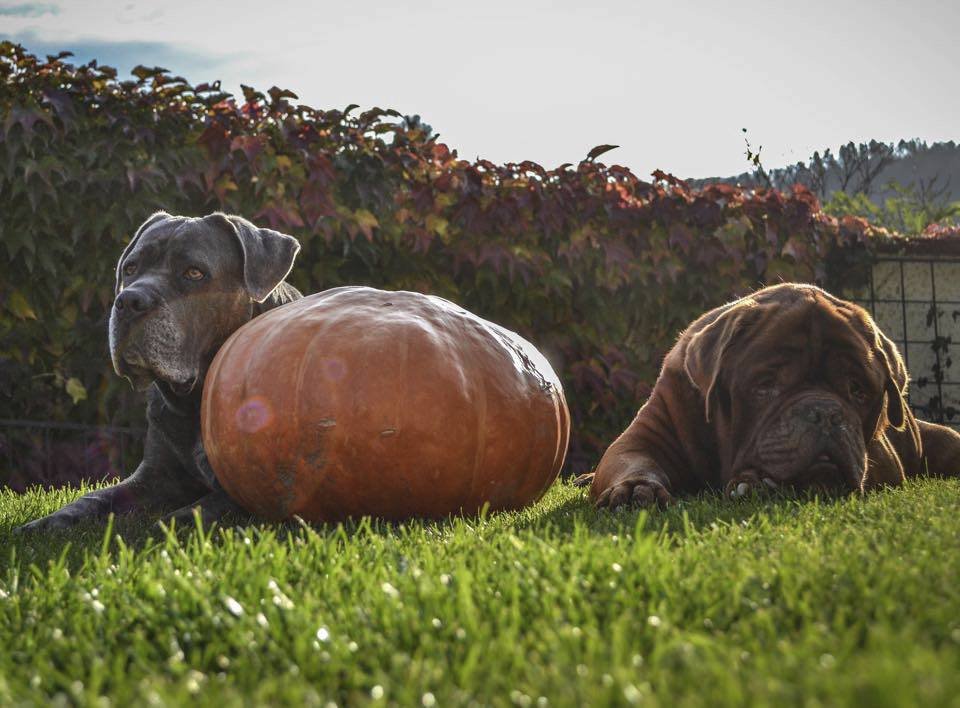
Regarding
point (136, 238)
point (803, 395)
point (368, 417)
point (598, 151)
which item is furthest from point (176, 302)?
point (598, 151)

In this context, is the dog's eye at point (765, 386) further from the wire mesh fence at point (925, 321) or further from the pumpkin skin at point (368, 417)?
the wire mesh fence at point (925, 321)

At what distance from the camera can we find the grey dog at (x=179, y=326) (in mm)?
3521

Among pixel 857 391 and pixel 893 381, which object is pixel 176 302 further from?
pixel 893 381

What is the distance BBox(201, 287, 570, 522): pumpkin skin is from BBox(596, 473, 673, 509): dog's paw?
12.1 inches

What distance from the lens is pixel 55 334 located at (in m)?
5.11

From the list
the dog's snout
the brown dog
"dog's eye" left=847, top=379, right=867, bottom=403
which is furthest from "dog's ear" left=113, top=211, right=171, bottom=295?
"dog's eye" left=847, top=379, right=867, bottom=403

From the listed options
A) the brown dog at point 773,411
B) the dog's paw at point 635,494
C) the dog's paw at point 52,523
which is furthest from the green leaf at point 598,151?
the dog's paw at point 52,523

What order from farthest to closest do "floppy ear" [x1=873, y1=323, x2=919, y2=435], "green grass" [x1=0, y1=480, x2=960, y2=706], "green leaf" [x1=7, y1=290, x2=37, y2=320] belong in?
"green leaf" [x1=7, y1=290, x2=37, y2=320], "floppy ear" [x1=873, y1=323, x2=919, y2=435], "green grass" [x1=0, y1=480, x2=960, y2=706]

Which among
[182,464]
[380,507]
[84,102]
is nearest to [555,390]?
[380,507]

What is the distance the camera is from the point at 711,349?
3.65 metres

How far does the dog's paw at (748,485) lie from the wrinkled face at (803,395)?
0.02m

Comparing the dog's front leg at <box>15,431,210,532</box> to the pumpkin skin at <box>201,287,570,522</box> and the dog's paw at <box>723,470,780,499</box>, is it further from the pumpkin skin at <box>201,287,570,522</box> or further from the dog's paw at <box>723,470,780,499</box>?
the dog's paw at <box>723,470,780,499</box>

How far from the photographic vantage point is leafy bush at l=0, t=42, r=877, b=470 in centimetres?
502

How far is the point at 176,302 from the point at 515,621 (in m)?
2.43
